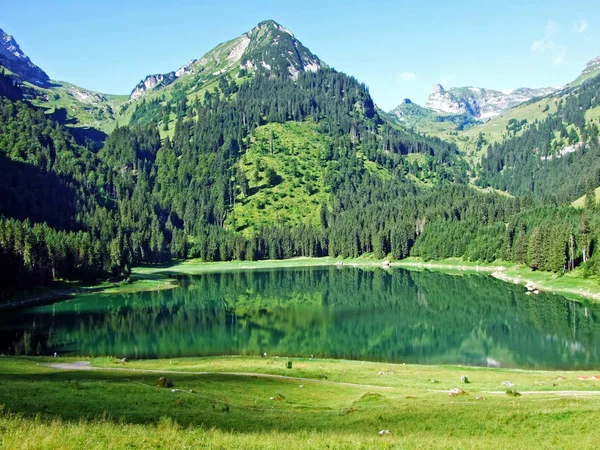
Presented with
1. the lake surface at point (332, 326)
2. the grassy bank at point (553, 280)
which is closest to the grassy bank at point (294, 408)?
the lake surface at point (332, 326)

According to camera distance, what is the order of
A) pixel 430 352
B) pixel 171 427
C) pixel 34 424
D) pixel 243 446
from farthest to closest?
1. pixel 430 352
2. pixel 171 427
3. pixel 34 424
4. pixel 243 446

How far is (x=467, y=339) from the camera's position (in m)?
79.1

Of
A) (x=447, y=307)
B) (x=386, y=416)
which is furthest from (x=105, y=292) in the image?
(x=386, y=416)

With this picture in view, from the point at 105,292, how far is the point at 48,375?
10104 cm

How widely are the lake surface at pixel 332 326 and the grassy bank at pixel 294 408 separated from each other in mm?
16714

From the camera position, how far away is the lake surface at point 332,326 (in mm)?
70688

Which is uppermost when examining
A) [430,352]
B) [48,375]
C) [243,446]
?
[243,446]

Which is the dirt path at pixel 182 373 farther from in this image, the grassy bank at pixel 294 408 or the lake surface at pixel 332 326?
the lake surface at pixel 332 326

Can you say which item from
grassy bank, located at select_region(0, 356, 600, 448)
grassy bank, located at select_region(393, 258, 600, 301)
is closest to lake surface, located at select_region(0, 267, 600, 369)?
grassy bank, located at select_region(393, 258, 600, 301)

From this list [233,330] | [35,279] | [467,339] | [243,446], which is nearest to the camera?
[243,446]

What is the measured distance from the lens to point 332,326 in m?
90.0

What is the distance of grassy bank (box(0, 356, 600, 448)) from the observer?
21.2 meters

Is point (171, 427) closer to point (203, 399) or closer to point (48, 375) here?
point (203, 399)

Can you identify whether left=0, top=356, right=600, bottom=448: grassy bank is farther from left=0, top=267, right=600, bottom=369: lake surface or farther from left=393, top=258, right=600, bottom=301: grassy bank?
left=393, top=258, right=600, bottom=301: grassy bank
